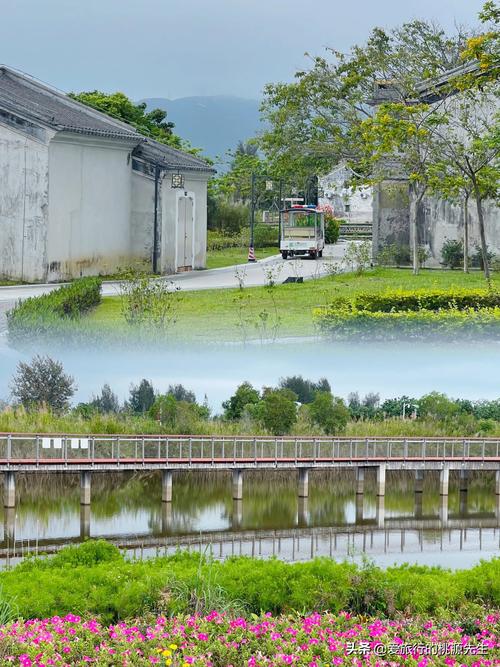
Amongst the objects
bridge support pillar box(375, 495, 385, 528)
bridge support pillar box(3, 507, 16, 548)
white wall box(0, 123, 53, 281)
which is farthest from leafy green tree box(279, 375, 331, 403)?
bridge support pillar box(3, 507, 16, 548)

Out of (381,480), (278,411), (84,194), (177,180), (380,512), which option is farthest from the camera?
(177,180)

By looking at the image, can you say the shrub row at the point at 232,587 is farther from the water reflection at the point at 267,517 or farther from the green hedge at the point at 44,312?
the green hedge at the point at 44,312

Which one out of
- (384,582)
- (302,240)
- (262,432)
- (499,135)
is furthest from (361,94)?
(384,582)

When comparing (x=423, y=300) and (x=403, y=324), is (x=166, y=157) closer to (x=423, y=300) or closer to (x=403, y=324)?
(x=423, y=300)

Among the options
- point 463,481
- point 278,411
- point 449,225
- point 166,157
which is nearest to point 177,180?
point 166,157

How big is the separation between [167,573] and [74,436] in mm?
8913

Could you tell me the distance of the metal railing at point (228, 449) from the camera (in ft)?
63.8

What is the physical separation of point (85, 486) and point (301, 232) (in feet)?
48.3

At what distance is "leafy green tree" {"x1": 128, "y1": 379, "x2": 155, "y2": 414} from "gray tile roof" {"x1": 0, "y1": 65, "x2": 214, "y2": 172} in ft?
13.6

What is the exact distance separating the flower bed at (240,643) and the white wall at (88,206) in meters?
12.0

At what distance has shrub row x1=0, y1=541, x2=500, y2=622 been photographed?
1087cm

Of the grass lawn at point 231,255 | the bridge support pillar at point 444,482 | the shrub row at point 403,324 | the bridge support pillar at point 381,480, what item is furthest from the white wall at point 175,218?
the shrub row at point 403,324

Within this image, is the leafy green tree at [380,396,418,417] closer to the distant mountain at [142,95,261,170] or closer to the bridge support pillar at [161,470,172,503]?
the bridge support pillar at [161,470,172,503]

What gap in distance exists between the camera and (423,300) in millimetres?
18250
